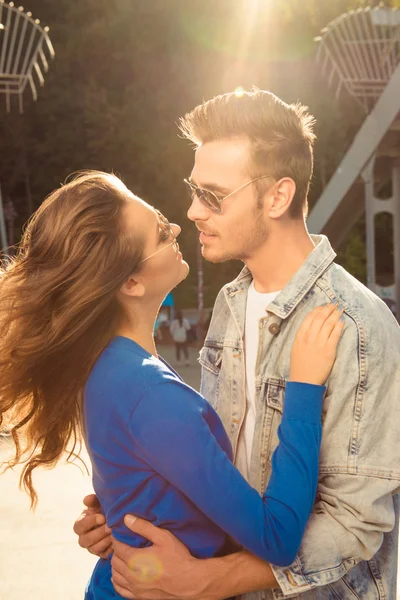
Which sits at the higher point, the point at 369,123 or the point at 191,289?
the point at 369,123

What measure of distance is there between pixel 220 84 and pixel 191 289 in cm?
986

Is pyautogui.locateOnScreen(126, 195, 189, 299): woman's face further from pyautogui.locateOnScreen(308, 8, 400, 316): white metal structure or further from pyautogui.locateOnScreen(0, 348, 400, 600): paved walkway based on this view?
pyautogui.locateOnScreen(308, 8, 400, 316): white metal structure

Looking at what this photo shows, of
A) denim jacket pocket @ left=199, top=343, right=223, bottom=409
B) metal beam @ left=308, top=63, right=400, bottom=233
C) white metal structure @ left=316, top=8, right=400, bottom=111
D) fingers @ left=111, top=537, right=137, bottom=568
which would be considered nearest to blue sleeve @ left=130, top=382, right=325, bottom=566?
fingers @ left=111, top=537, right=137, bottom=568

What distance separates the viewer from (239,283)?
2.56 meters

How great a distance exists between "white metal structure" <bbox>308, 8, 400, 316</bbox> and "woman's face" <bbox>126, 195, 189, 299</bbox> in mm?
11544

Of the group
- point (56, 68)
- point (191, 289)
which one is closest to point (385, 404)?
point (56, 68)

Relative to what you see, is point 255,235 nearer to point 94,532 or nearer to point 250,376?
point 250,376

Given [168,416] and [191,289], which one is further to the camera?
[191,289]

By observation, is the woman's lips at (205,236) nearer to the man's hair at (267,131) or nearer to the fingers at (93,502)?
the man's hair at (267,131)

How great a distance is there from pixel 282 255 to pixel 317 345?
50cm

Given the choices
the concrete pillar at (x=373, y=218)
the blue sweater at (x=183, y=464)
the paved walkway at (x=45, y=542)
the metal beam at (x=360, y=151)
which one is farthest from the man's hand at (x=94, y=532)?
the concrete pillar at (x=373, y=218)

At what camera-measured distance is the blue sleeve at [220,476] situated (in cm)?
171

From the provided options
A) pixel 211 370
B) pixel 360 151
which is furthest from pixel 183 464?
pixel 360 151

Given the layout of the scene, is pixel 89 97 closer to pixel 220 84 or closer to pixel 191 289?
pixel 220 84
